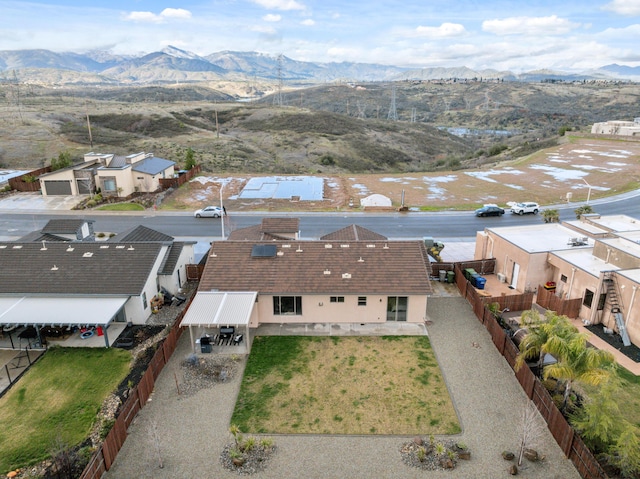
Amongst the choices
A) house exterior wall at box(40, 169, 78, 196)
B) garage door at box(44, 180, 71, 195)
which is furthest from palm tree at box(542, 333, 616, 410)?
garage door at box(44, 180, 71, 195)

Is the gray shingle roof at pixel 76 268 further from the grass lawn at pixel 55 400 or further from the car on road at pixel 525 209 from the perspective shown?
the car on road at pixel 525 209

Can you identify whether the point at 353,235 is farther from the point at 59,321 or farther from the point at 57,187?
the point at 57,187

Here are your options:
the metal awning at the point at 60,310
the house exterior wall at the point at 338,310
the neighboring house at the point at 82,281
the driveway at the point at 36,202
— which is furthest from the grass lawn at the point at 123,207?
the house exterior wall at the point at 338,310

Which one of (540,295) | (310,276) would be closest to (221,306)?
(310,276)

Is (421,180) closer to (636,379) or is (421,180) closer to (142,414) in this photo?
(636,379)

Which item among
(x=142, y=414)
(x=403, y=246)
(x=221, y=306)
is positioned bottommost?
(x=142, y=414)

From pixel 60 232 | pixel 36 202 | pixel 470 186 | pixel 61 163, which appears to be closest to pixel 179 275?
pixel 60 232

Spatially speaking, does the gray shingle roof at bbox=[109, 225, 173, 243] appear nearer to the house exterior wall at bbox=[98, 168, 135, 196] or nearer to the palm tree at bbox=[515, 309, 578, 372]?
the palm tree at bbox=[515, 309, 578, 372]
